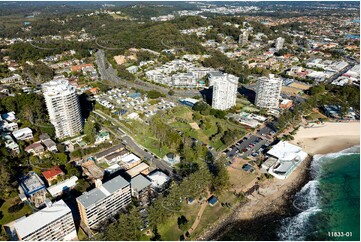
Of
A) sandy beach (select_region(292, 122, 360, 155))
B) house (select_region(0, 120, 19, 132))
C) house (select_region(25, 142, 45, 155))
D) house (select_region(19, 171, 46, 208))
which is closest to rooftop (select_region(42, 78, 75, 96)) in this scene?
house (select_region(25, 142, 45, 155))

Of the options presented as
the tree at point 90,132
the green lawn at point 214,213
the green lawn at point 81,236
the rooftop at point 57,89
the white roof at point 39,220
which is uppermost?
the rooftop at point 57,89

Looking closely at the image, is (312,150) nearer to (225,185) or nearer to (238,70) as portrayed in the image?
(225,185)

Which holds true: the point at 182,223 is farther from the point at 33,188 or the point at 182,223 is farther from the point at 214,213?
the point at 33,188

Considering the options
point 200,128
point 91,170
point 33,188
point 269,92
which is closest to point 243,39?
point 269,92

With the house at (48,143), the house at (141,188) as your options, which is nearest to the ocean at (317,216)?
the house at (141,188)

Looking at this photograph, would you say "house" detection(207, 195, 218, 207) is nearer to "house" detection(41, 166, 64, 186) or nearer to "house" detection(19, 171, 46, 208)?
"house" detection(41, 166, 64, 186)

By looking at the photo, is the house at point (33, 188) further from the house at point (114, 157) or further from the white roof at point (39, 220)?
the house at point (114, 157)
